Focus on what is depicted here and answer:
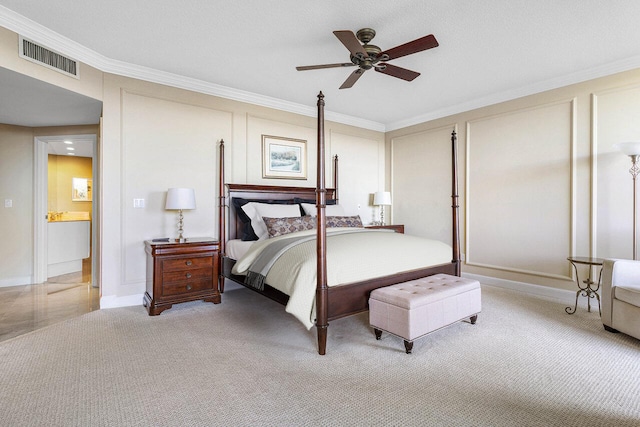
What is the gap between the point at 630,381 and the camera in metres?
1.99

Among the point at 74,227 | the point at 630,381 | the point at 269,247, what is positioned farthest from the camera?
the point at 74,227

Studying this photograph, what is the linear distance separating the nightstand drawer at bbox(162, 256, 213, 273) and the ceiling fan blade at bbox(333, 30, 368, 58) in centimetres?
260

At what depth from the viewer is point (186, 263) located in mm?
3447

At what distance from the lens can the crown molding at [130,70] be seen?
270cm

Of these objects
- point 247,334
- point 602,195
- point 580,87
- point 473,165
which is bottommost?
point 247,334

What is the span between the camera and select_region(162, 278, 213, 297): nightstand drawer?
3.33 meters

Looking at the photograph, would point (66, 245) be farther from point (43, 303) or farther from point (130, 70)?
point (130, 70)

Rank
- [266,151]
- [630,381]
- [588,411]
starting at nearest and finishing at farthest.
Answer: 1. [588,411]
2. [630,381]
3. [266,151]

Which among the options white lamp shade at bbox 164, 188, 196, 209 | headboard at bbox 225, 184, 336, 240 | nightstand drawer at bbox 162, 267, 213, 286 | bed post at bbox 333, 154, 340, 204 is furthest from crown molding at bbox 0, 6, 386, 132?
nightstand drawer at bbox 162, 267, 213, 286

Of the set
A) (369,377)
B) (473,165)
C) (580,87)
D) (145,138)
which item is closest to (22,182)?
(145,138)

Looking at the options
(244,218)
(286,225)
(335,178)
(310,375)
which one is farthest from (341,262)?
(335,178)

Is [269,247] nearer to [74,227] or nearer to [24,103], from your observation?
[24,103]

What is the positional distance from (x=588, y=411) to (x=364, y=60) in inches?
112

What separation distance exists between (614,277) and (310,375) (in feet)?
8.92
